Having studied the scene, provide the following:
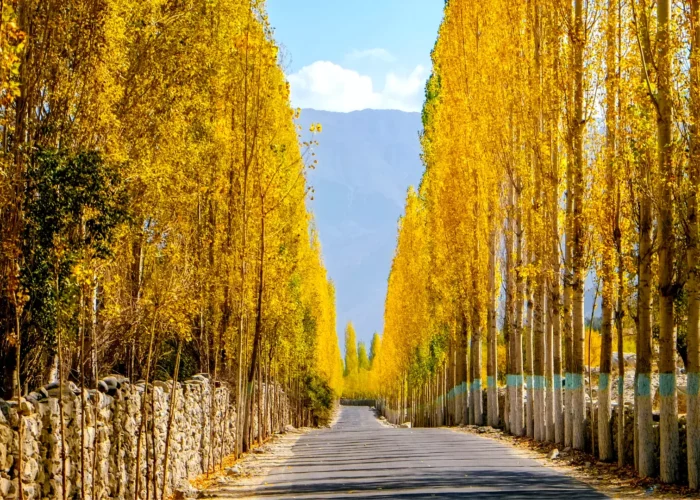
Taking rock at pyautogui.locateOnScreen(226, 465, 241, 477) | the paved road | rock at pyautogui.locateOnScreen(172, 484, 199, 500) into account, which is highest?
the paved road

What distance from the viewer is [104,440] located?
41.7 feet

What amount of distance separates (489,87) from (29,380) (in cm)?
1877

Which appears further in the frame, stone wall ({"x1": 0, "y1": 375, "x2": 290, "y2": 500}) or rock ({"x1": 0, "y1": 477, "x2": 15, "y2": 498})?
stone wall ({"x1": 0, "y1": 375, "x2": 290, "y2": 500})

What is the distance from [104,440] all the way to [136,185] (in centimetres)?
518

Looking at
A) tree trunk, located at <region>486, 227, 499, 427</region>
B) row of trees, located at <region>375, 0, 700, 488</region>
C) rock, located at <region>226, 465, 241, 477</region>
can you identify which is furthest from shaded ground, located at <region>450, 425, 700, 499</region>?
tree trunk, located at <region>486, 227, 499, 427</region>

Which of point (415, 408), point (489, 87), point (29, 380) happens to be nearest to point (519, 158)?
point (489, 87)

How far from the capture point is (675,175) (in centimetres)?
1527

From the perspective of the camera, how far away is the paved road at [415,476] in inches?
543

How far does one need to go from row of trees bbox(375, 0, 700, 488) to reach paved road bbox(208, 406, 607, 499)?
1.78 metres

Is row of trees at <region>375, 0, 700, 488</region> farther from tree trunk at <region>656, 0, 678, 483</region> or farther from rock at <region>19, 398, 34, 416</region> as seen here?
rock at <region>19, 398, 34, 416</region>

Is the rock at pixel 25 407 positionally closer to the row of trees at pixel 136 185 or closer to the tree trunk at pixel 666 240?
the row of trees at pixel 136 185

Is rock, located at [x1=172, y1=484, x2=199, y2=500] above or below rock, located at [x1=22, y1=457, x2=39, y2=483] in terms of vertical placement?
below

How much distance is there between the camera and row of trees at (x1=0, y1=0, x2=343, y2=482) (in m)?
11.1

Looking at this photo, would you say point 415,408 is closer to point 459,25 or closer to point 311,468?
point 459,25
